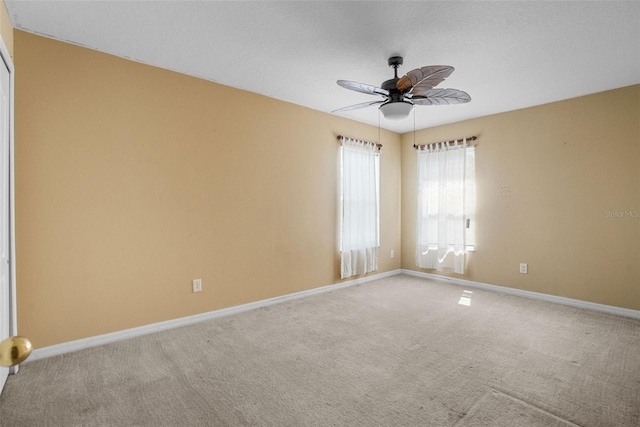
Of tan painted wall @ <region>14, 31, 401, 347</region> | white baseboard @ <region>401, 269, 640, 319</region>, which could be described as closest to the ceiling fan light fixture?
tan painted wall @ <region>14, 31, 401, 347</region>

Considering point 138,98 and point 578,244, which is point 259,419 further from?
point 578,244

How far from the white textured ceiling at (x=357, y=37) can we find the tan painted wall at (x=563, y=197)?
519mm

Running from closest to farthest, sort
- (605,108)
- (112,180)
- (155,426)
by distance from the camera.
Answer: (155,426) < (112,180) < (605,108)

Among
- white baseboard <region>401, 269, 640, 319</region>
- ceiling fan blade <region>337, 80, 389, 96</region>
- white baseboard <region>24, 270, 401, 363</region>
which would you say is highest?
ceiling fan blade <region>337, 80, 389, 96</region>

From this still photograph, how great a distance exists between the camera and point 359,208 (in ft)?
15.4

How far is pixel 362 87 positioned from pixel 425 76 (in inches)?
19.3

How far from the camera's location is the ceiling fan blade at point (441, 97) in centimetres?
254

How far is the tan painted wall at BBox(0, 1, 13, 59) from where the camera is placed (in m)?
2.01

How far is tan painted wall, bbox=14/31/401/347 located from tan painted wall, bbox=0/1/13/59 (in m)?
0.09

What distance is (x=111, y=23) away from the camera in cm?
230

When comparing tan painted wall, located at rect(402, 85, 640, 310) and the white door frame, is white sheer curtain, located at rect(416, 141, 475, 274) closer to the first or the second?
tan painted wall, located at rect(402, 85, 640, 310)

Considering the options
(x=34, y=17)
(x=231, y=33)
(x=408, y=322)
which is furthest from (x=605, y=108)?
(x=34, y=17)

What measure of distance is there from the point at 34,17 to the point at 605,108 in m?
5.35

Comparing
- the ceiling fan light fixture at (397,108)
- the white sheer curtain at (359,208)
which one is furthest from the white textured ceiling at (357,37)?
the white sheer curtain at (359,208)
